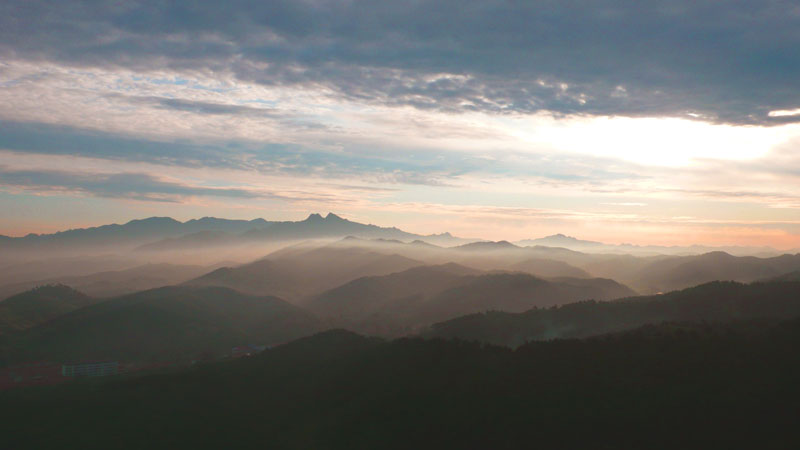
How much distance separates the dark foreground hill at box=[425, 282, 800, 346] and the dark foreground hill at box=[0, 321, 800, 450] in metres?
32.1

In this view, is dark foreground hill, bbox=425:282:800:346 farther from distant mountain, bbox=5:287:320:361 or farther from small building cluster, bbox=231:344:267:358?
distant mountain, bbox=5:287:320:361

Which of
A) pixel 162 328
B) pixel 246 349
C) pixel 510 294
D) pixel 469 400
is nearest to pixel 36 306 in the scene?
pixel 162 328

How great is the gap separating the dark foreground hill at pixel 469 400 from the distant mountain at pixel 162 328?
175 ft

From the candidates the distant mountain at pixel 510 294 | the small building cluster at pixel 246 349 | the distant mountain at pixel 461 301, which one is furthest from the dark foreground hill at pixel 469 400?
the distant mountain at pixel 510 294

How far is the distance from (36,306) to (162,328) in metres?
48.2

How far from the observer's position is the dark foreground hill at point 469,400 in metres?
38.3

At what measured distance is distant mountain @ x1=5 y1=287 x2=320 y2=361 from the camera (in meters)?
118

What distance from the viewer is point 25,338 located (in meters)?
123

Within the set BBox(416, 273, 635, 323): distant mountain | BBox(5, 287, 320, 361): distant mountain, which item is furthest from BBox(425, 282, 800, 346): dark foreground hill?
BBox(5, 287, 320, 361): distant mountain

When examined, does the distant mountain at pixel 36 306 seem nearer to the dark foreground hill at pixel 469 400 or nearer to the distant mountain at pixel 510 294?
the dark foreground hill at pixel 469 400

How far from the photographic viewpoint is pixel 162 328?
436 ft

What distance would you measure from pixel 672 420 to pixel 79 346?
12479 cm

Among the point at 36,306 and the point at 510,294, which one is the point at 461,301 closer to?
the point at 510,294

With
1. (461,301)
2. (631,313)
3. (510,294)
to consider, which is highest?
(631,313)
